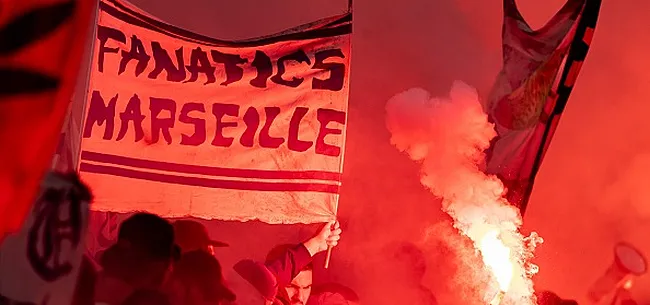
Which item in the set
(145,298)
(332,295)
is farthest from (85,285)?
(332,295)

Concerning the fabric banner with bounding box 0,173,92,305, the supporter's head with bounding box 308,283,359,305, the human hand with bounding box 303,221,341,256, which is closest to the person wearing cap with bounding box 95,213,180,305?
the fabric banner with bounding box 0,173,92,305

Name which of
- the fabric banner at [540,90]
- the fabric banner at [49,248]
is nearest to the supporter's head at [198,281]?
the fabric banner at [49,248]

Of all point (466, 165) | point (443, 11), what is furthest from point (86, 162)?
point (443, 11)

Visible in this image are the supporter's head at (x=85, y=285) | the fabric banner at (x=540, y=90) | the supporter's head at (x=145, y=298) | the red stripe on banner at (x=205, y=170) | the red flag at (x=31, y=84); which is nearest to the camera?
the red flag at (x=31, y=84)

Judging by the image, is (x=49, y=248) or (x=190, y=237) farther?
(x=190, y=237)

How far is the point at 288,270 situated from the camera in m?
4.19

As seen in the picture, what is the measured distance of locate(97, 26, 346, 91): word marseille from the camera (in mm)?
3848

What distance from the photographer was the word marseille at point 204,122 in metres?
3.85

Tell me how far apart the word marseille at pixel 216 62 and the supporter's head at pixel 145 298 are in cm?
158

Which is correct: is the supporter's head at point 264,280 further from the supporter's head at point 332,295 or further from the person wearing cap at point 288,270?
the supporter's head at point 332,295

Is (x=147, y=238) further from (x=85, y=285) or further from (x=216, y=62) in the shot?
(x=216, y=62)

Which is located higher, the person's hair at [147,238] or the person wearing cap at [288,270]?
the person's hair at [147,238]

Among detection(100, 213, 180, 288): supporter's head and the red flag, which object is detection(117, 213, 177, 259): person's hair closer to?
detection(100, 213, 180, 288): supporter's head

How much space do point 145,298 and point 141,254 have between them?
0.40 feet
